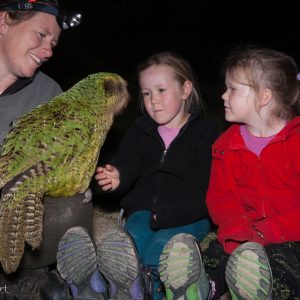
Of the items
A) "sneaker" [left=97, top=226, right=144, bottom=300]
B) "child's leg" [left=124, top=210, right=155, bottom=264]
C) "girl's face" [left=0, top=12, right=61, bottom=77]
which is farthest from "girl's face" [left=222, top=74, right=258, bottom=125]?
"girl's face" [left=0, top=12, right=61, bottom=77]

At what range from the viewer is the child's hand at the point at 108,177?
2.18 m

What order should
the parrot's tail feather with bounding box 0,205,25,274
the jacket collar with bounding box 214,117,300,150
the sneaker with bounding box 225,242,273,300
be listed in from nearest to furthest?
the sneaker with bounding box 225,242,273,300, the parrot's tail feather with bounding box 0,205,25,274, the jacket collar with bounding box 214,117,300,150

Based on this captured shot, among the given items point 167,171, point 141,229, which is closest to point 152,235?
point 141,229

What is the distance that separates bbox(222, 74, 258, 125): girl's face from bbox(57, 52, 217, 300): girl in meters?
0.29

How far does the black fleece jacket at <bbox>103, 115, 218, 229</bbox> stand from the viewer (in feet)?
7.49

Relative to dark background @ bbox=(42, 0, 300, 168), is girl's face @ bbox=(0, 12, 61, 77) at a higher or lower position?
higher

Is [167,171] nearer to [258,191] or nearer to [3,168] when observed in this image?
[258,191]

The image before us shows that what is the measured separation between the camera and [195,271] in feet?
5.53

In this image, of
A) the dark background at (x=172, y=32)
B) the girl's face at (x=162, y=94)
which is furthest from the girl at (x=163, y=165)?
the dark background at (x=172, y=32)

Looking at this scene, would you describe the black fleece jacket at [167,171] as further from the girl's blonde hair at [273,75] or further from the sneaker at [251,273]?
the sneaker at [251,273]

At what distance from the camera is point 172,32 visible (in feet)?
33.8

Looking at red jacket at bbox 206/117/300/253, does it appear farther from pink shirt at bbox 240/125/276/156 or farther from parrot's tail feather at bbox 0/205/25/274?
parrot's tail feather at bbox 0/205/25/274

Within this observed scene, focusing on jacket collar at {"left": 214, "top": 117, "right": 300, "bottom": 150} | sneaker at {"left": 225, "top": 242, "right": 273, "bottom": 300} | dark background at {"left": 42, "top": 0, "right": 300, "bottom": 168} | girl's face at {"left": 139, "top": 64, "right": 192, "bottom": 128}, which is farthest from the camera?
dark background at {"left": 42, "top": 0, "right": 300, "bottom": 168}

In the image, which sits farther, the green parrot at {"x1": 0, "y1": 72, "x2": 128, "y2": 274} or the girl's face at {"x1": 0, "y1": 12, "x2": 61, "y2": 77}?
the girl's face at {"x1": 0, "y1": 12, "x2": 61, "y2": 77}
